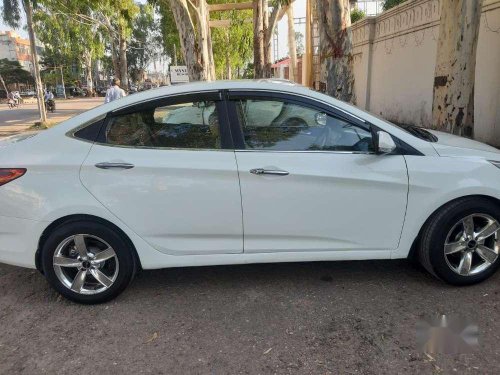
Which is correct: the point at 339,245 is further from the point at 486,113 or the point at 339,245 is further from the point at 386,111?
the point at 386,111

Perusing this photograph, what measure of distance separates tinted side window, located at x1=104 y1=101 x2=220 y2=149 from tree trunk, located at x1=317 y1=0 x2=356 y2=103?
4.37 meters

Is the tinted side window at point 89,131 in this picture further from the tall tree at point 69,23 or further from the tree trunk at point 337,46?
the tall tree at point 69,23

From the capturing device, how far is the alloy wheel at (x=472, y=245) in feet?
11.3

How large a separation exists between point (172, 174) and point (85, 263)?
0.95 metres

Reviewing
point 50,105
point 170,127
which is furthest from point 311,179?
point 50,105

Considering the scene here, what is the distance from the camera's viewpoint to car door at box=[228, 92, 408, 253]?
3248 mm

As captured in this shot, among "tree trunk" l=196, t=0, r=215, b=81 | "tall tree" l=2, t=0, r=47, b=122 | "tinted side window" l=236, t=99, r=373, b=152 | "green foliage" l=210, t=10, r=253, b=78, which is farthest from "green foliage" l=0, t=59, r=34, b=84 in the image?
"tinted side window" l=236, t=99, r=373, b=152

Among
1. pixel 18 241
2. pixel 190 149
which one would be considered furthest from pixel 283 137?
pixel 18 241

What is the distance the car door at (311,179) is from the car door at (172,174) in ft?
0.45

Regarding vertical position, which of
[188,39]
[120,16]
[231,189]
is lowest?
[231,189]

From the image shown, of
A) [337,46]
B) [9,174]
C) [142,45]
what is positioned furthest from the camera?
[142,45]

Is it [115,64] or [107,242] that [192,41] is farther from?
[115,64]

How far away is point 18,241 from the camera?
3.32m

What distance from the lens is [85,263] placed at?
3.37 meters
